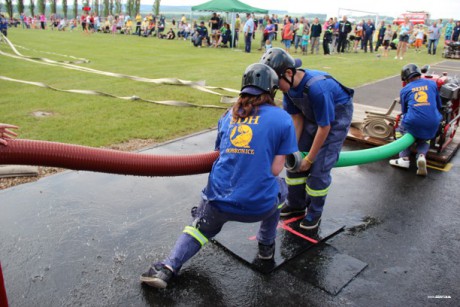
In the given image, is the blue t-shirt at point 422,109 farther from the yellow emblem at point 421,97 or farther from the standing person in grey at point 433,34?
the standing person in grey at point 433,34

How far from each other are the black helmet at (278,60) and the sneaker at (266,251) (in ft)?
4.86

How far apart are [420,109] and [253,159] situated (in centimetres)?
383

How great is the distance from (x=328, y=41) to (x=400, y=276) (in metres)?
20.6

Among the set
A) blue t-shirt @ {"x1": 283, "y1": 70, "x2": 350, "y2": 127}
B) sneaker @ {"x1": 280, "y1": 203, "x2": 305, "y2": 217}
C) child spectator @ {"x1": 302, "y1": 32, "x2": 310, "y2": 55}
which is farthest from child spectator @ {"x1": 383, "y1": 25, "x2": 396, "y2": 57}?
blue t-shirt @ {"x1": 283, "y1": 70, "x2": 350, "y2": 127}

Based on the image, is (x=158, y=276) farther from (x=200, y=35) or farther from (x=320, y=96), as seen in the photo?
(x=200, y=35)

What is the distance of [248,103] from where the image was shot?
9.03 feet

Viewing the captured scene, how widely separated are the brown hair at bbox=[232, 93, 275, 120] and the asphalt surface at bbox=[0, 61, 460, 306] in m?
1.39

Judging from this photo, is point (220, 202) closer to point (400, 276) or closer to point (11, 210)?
point (400, 276)

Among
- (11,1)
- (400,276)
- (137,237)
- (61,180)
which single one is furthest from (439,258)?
(11,1)

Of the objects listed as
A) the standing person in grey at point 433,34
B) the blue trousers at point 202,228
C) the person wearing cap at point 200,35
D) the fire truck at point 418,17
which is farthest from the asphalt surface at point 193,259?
the fire truck at point 418,17

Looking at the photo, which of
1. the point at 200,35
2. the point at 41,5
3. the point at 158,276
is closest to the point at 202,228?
the point at 158,276

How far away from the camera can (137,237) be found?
3717 mm

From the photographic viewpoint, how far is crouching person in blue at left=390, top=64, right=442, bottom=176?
547 centimetres

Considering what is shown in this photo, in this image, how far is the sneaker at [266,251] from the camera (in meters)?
3.38
